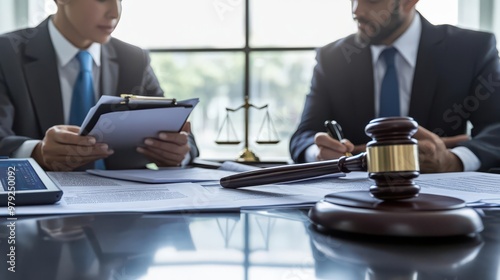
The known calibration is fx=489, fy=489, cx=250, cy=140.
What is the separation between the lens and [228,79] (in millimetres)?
2607

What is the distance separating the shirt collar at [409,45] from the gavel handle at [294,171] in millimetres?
1187

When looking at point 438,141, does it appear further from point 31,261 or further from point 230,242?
point 31,261

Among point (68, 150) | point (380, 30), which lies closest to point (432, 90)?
point (380, 30)

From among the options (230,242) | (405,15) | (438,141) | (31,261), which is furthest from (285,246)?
(405,15)

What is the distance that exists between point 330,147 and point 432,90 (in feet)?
2.05

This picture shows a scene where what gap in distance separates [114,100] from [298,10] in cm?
179

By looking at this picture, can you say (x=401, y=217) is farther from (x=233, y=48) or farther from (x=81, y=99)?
(x=233, y=48)

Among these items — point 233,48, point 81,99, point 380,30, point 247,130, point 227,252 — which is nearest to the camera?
point 227,252

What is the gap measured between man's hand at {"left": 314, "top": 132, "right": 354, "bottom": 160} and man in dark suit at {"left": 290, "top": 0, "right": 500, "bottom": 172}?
0.87 ft

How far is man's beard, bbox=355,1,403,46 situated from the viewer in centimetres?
180

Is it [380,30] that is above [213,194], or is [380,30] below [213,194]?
above

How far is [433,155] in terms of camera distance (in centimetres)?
113

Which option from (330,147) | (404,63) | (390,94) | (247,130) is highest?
(404,63)

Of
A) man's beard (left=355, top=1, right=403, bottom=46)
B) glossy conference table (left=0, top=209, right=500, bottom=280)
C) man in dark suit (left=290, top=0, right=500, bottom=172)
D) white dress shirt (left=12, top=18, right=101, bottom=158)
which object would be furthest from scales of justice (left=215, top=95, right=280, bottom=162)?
glossy conference table (left=0, top=209, right=500, bottom=280)
